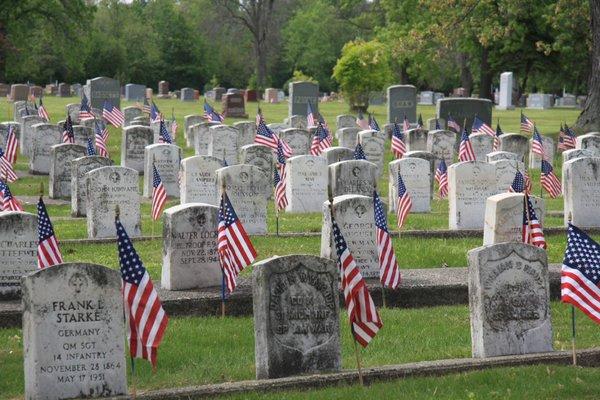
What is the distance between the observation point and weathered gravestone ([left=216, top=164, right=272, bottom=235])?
18.7m

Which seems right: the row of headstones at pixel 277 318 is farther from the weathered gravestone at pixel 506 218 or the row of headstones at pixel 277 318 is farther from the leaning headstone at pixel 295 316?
the weathered gravestone at pixel 506 218

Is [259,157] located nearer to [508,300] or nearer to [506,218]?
[506,218]

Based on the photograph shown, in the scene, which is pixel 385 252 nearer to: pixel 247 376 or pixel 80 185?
pixel 247 376

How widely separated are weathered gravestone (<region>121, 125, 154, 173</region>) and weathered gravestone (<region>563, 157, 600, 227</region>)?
38.5 feet

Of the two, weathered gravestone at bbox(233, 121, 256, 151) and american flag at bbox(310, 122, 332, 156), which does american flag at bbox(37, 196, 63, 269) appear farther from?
weathered gravestone at bbox(233, 121, 256, 151)

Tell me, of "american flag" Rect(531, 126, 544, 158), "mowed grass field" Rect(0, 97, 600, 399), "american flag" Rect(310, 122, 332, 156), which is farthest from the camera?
"american flag" Rect(531, 126, 544, 158)

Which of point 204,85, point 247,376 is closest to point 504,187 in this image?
point 247,376

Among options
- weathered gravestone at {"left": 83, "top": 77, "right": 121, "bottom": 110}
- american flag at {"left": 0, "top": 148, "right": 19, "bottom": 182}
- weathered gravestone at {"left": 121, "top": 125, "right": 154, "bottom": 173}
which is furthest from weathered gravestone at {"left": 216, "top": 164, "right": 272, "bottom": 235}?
weathered gravestone at {"left": 83, "top": 77, "right": 121, "bottom": 110}

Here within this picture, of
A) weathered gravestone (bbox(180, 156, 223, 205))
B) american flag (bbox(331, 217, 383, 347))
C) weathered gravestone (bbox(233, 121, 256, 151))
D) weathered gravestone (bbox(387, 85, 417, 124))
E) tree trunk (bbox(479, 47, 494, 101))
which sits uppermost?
tree trunk (bbox(479, 47, 494, 101))

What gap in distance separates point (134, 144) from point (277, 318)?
1873 cm

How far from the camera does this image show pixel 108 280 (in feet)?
33.6

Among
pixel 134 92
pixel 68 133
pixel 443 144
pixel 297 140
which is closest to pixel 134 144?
pixel 68 133

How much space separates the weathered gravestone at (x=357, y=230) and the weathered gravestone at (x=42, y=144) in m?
15.4

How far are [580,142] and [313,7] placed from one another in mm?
72768
